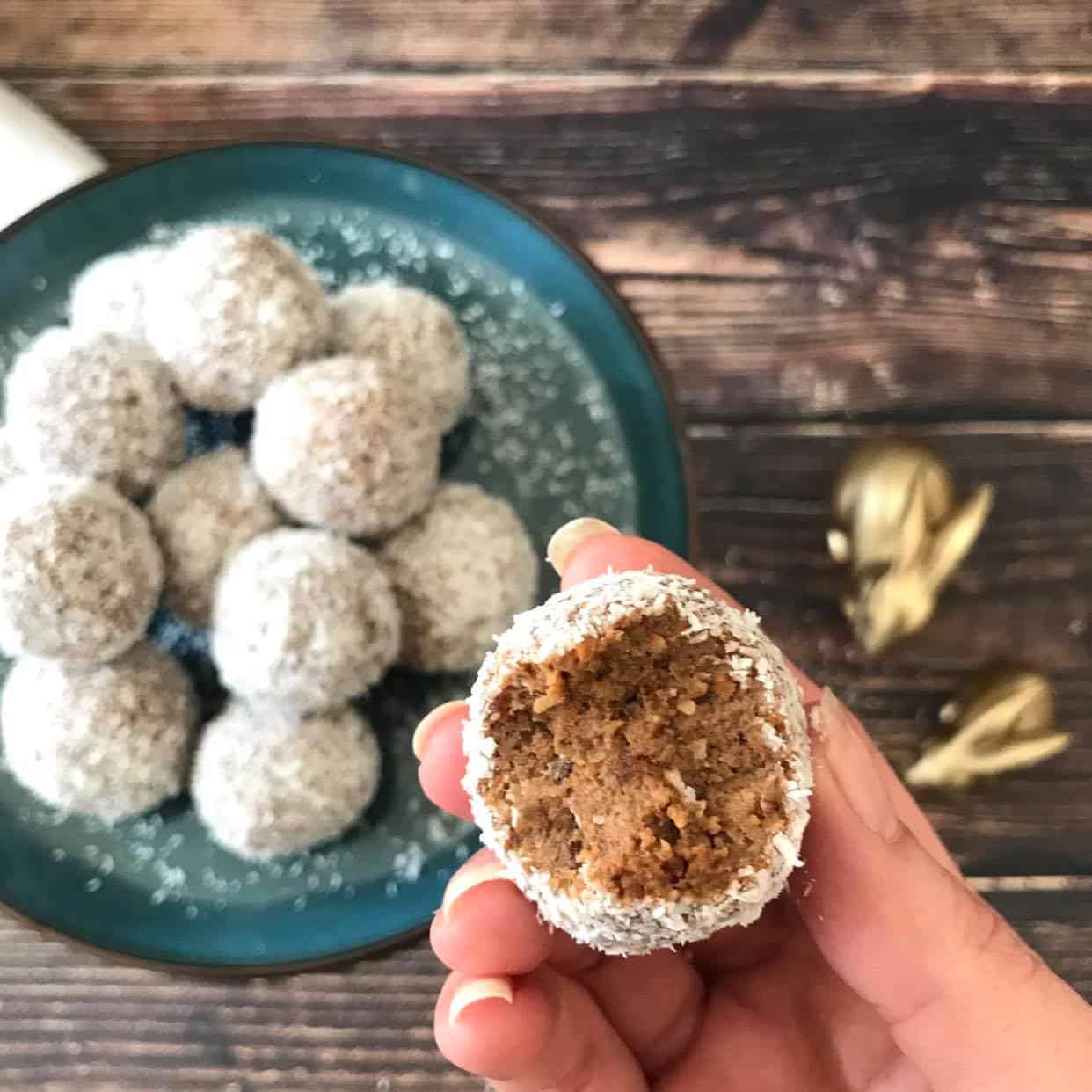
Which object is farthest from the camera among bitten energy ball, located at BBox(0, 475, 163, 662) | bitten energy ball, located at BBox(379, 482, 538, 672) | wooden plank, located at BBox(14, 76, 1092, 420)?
wooden plank, located at BBox(14, 76, 1092, 420)

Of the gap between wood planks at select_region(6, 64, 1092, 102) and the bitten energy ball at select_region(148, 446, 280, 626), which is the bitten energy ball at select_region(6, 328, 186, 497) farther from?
the gap between wood planks at select_region(6, 64, 1092, 102)

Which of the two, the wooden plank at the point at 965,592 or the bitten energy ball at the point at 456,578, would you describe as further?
the wooden plank at the point at 965,592

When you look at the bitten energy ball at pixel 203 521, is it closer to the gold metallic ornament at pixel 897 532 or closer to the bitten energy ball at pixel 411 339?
the bitten energy ball at pixel 411 339

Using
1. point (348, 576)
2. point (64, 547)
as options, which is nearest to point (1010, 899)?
point (348, 576)

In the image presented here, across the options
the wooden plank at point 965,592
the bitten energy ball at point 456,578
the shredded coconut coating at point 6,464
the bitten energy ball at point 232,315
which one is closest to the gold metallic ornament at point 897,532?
the wooden plank at point 965,592

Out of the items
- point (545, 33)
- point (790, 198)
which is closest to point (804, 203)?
point (790, 198)

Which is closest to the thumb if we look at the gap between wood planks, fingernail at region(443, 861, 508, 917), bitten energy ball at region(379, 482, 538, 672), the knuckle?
the knuckle

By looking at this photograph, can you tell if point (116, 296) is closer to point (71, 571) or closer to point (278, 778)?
point (71, 571)
